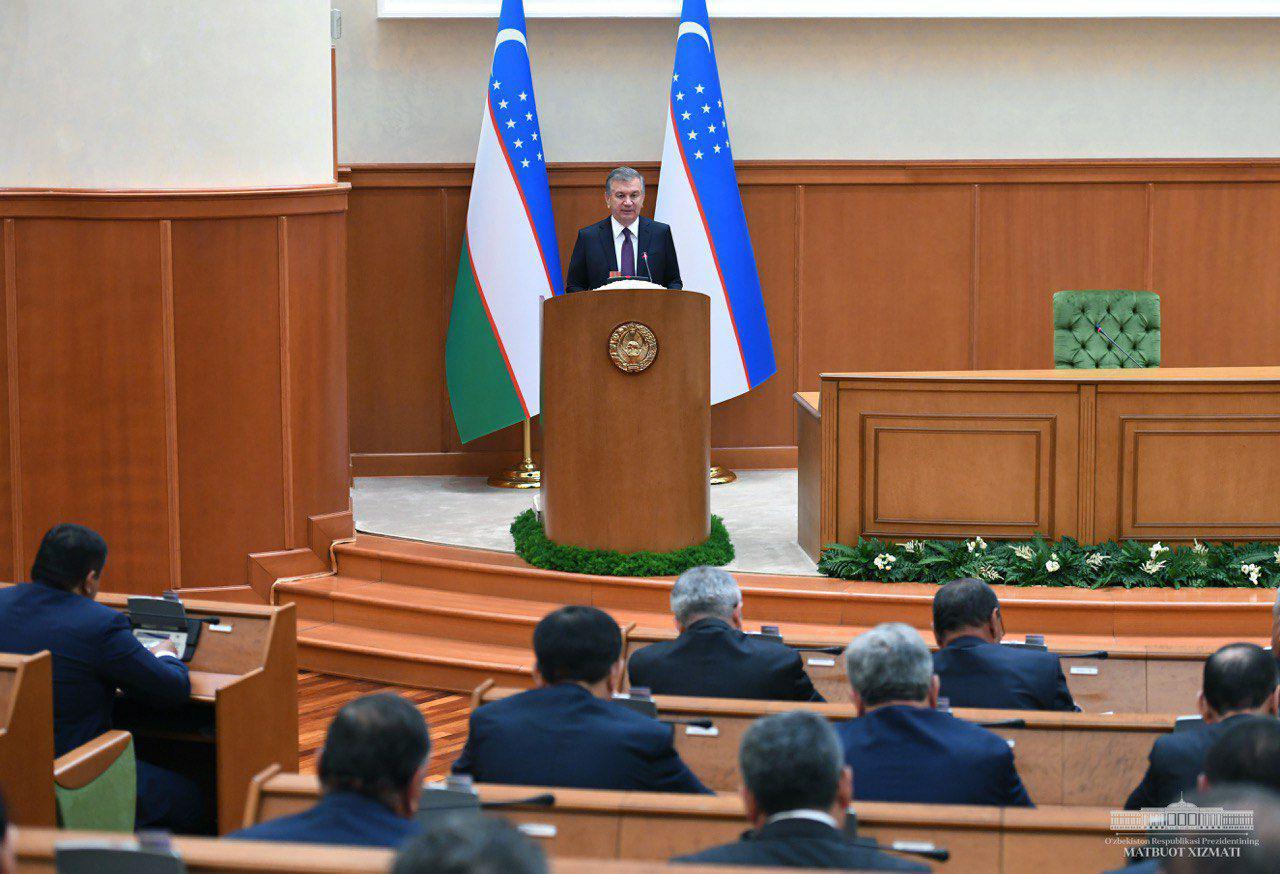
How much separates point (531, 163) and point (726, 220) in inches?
42.5

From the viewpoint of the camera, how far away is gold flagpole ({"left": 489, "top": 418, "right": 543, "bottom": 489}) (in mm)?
8250

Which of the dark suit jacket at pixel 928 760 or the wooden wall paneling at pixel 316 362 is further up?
the wooden wall paneling at pixel 316 362

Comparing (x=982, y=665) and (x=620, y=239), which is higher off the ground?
(x=620, y=239)

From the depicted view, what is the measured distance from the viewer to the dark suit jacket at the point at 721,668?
3.58 m

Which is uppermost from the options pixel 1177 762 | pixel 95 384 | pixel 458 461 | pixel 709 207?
pixel 709 207

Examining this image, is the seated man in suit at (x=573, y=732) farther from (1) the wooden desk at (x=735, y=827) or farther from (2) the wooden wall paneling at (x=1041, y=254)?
(2) the wooden wall paneling at (x=1041, y=254)

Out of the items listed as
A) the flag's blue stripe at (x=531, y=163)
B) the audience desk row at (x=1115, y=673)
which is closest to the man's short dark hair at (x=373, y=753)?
the audience desk row at (x=1115, y=673)

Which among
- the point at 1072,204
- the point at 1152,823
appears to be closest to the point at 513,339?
the point at 1072,204

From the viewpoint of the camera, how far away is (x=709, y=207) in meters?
8.02

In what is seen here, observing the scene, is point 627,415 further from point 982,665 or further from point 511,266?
point 982,665

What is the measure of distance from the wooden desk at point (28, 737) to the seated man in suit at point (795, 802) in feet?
6.31

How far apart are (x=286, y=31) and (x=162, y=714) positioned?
3291 millimetres

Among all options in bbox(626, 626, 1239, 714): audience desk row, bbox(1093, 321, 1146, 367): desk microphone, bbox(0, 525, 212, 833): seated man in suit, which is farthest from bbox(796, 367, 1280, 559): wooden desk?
bbox(0, 525, 212, 833): seated man in suit

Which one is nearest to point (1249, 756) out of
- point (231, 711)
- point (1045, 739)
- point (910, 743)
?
point (910, 743)
